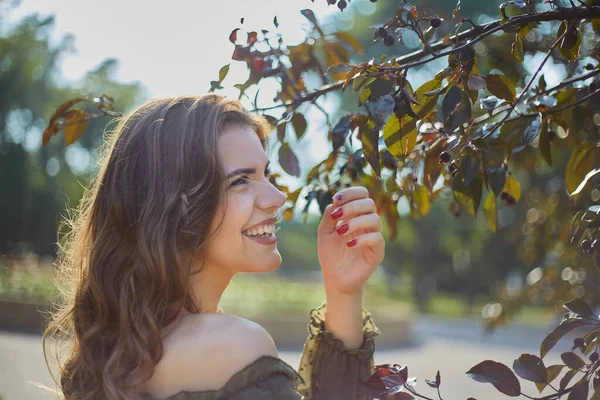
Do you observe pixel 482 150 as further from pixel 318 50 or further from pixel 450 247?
pixel 450 247

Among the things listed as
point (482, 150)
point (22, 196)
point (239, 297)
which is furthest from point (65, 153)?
point (482, 150)

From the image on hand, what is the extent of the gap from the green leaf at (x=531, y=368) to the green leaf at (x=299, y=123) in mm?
844

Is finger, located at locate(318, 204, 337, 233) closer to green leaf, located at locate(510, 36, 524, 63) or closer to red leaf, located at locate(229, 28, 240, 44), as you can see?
red leaf, located at locate(229, 28, 240, 44)

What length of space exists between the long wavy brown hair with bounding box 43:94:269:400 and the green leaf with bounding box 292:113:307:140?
0.48 feet

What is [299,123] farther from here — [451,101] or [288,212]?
[451,101]

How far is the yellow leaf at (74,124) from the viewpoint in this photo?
6.00 ft

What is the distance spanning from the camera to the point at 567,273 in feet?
9.16

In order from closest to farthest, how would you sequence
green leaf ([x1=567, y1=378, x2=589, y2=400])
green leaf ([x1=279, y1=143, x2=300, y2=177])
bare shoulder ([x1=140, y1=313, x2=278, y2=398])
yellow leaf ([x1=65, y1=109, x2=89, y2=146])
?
Result: green leaf ([x1=567, y1=378, x2=589, y2=400]) < bare shoulder ([x1=140, y1=313, x2=278, y2=398]) < green leaf ([x1=279, y1=143, x2=300, y2=177]) < yellow leaf ([x1=65, y1=109, x2=89, y2=146])

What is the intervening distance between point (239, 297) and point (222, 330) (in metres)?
9.43

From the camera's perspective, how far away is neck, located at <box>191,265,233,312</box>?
1.56 meters


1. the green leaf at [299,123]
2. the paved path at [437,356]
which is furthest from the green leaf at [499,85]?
the paved path at [437,356]

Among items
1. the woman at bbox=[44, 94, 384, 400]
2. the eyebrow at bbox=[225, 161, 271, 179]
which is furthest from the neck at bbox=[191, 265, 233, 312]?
the eyebrow at bbox=[225, 161, 271, 179]

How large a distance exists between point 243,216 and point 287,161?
0.83 ft

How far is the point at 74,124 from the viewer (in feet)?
6.07
